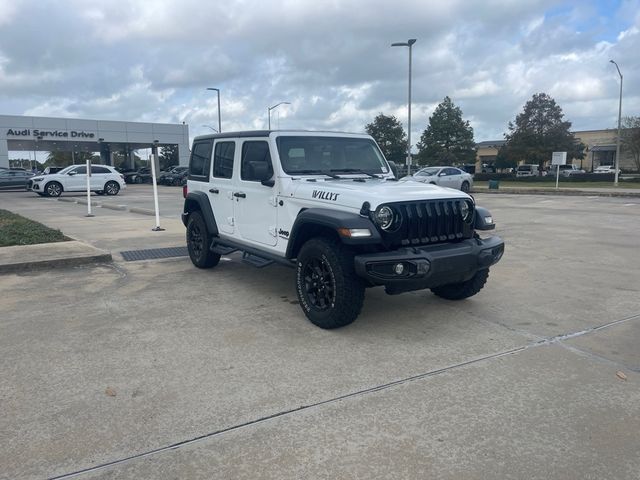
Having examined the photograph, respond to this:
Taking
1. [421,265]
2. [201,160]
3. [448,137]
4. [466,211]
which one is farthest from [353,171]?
[448,137]

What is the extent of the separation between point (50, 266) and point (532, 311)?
256 inches

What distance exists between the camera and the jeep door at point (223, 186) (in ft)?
21.9

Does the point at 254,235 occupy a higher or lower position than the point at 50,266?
higher

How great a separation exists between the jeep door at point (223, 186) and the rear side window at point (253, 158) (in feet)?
0.94

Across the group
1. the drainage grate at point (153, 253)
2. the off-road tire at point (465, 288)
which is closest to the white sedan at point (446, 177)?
the drainage grate at point (153, 253)

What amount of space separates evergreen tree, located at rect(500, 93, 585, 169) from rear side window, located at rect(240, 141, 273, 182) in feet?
→ 179

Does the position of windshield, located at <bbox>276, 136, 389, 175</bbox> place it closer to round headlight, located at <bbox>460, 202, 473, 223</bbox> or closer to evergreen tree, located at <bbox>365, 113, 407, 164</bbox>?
round headlight, located at <bbox>460, 202, 473, 223</bbox>

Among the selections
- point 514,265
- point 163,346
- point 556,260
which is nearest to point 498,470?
point 163,346

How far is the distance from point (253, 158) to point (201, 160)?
5.10 feet

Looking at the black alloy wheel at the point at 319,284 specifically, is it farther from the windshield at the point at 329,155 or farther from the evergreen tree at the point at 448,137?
the evergreen tree at the point at 448,137

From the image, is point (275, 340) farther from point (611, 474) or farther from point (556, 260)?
point (556, 260)

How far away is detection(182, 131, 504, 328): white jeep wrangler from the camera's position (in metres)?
4.54

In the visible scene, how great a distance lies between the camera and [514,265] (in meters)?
8.01

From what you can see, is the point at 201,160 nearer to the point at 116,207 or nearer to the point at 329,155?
the point at 329,155
